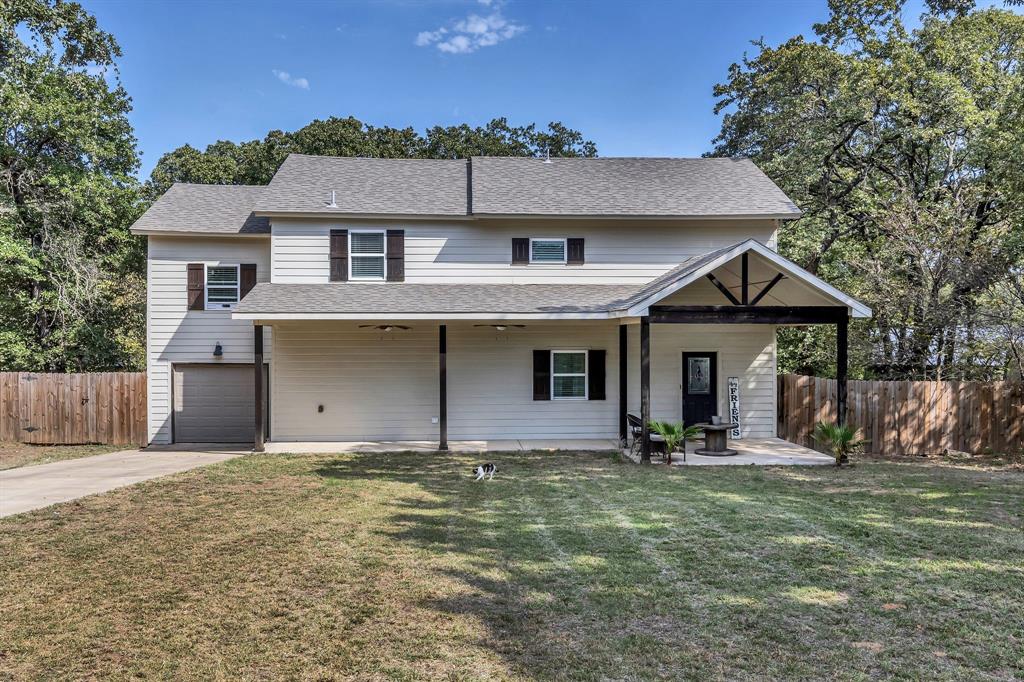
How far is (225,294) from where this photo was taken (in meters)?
13.7

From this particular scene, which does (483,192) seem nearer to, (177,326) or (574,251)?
(574,251)

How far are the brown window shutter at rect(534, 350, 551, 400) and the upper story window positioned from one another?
2.24 m

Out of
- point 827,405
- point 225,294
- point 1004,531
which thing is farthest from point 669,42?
point 1004,531

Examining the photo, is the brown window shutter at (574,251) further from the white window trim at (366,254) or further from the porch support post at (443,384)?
the white window trim at (366,254)

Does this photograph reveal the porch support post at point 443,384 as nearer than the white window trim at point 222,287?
Yes

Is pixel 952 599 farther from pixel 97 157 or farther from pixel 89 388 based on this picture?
pixel 97 157

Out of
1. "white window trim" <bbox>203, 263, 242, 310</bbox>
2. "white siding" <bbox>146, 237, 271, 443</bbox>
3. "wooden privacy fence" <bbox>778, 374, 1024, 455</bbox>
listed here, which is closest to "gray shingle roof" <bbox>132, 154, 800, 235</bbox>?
"white siding" <bbox>146, 237, 271, 443</bbox>

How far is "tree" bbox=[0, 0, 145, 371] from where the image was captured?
1598cm

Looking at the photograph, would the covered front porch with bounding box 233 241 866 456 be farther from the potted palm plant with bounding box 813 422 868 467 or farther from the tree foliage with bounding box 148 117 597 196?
the tree foliage with bounding box 148 117 597 196

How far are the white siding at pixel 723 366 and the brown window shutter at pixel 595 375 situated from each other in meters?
0.70

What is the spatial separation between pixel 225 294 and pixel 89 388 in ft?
12.9

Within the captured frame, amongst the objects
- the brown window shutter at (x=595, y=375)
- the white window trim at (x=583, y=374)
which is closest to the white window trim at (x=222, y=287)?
the white window trim at (x=583, y=374)

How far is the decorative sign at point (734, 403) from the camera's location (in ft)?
44.3

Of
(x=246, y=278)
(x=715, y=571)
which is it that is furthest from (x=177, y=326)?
(x=715, y=571)
